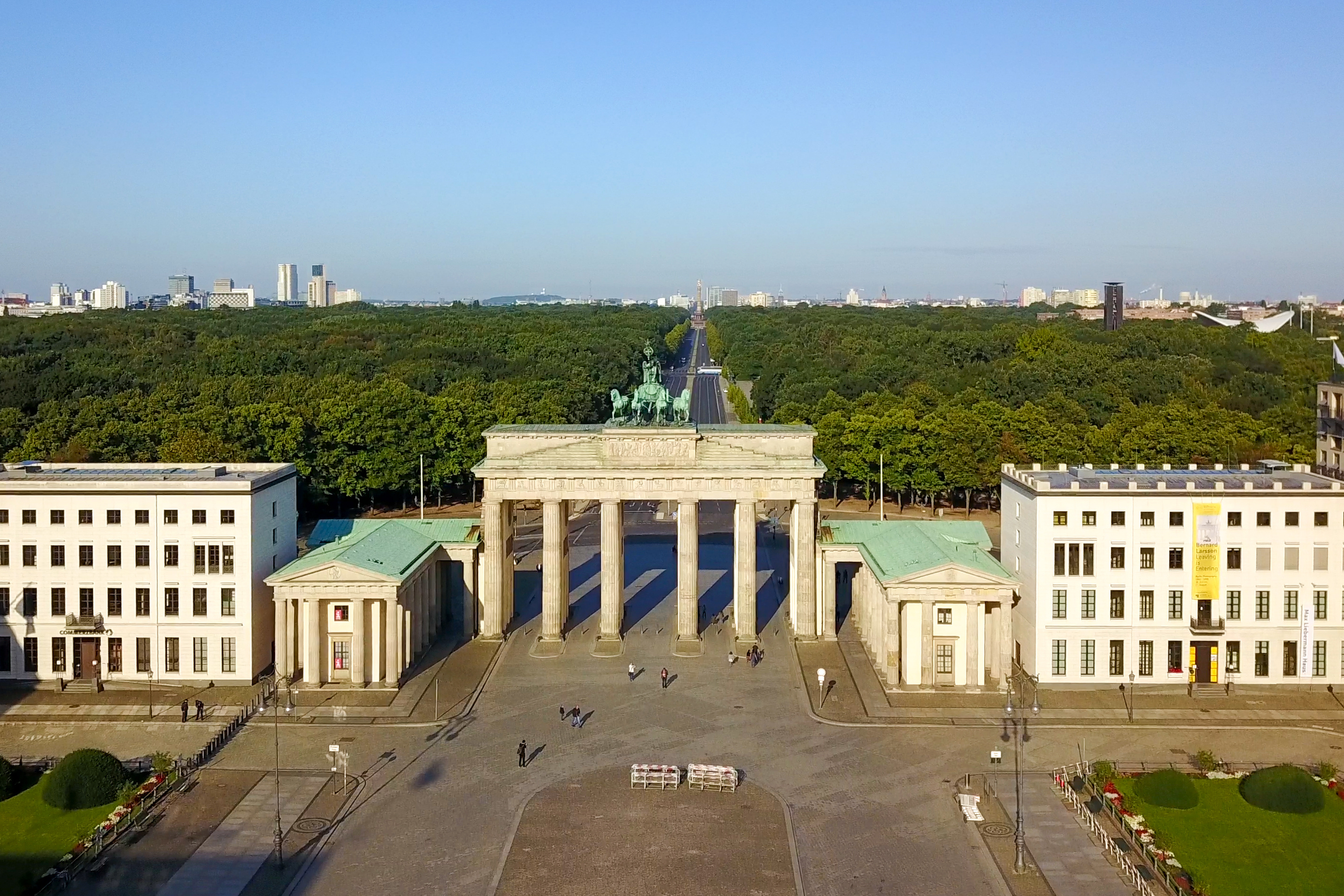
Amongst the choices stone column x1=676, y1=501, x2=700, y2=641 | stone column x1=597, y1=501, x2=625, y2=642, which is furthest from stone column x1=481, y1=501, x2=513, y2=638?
stone column x1=676, y1=501, x2=700, y2=641

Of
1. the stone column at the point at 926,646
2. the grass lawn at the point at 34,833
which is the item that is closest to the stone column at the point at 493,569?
the stone column at the point at 926,646

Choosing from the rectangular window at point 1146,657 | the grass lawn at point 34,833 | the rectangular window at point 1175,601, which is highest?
the rectangular window at point 1175,601

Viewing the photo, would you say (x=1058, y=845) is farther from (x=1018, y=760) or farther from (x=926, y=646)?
(x=926, y=646)

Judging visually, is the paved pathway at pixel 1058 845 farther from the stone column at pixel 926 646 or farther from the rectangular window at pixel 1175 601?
the rectangular window at pixel 1175 601

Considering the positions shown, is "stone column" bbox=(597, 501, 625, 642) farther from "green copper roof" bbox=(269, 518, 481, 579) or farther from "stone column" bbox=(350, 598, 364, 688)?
"stone column" bbox=(350, 598, 364, 688)

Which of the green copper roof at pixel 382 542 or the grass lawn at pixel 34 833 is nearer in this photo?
the grass lawn at pixel 34 833

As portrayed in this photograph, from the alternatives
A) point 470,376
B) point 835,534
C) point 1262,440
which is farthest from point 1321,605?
point 470,376

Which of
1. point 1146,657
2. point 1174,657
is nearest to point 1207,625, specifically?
point 1174,657
